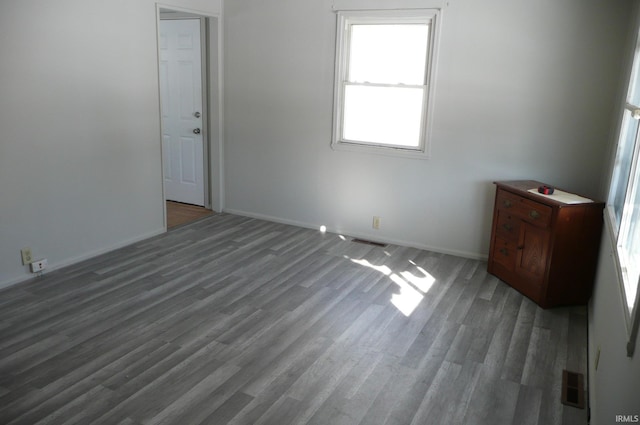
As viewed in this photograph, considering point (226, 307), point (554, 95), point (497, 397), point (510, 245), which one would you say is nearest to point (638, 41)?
point (554, 95)

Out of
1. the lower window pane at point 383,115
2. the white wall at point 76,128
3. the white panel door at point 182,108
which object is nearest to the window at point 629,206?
the lower window pane at point 383,115

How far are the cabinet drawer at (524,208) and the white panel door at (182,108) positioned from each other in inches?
136

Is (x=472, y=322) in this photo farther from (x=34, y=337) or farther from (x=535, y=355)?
(x=34, y=337)

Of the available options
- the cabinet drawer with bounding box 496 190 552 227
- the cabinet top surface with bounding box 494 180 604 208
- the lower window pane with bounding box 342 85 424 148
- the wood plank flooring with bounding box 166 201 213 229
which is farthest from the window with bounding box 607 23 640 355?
the wood plank flooring with bounding box 166 201 213 229

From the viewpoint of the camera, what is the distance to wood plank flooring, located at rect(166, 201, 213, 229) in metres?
5.57

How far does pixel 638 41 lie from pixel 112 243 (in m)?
4.38

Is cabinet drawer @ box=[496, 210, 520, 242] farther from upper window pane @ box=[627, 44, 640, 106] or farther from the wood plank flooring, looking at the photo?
the wood plank flooring

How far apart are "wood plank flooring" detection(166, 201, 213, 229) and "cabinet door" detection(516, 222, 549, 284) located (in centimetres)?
345

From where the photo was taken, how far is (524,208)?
12.8 ft

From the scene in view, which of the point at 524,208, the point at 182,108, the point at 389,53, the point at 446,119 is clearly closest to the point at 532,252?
the point at 524,208

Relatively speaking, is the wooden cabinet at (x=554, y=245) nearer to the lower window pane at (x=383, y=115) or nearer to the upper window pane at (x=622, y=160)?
the upper window pane at (x=622, y=160)

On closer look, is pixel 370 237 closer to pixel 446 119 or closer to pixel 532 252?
pixel 446 119

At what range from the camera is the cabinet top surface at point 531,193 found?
11.6ft

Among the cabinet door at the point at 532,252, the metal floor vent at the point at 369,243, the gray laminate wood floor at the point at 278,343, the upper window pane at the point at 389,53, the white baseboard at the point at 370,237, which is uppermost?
the upper window pane at the point at 389,53
